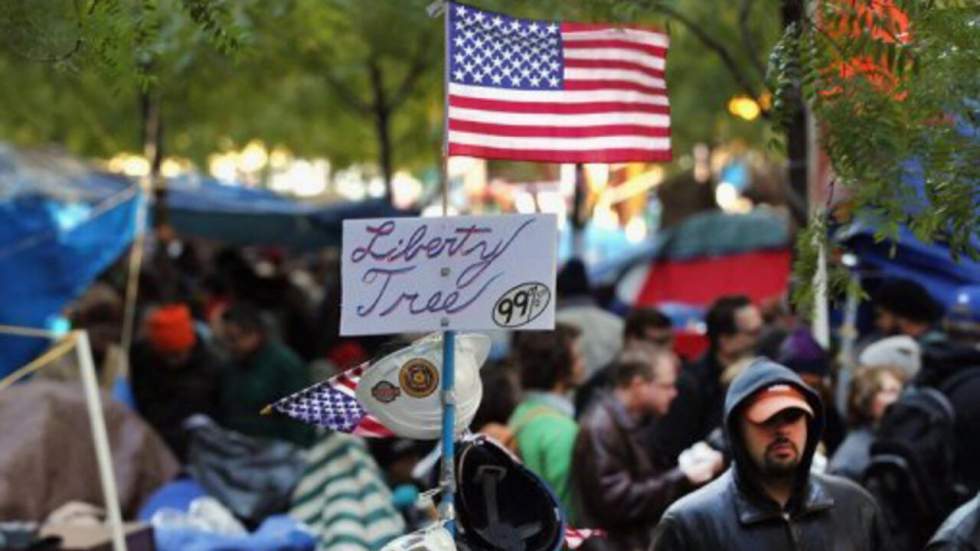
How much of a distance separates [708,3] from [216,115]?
12.6m

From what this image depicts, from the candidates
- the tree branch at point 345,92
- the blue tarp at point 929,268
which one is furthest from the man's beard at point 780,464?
the tree branch at point 345,92

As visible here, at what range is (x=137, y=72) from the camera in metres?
7.43

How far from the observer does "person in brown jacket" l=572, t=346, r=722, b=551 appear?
8.81m

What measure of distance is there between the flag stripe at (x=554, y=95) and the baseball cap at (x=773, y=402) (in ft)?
5.77

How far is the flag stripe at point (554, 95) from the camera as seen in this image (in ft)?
25.1

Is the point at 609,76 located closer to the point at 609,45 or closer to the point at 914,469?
the point at 609,45

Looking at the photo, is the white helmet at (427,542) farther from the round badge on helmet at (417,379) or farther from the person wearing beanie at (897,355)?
the person wearing beanie at (897,355)

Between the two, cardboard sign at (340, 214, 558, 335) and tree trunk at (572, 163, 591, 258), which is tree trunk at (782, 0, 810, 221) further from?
tree trunk at (572, 163, 591, 258)

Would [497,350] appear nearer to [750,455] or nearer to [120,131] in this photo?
[750,455]

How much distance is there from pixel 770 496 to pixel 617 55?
2.43m

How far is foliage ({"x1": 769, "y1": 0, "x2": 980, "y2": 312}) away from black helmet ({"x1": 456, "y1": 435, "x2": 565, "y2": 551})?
115 centimetres

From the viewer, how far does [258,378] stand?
12.4m

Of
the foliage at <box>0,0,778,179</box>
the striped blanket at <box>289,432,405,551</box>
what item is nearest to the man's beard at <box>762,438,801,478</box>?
the foliage at <box>0,0,778,179</box>

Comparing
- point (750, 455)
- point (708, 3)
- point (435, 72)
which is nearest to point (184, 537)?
point (750, 455)
